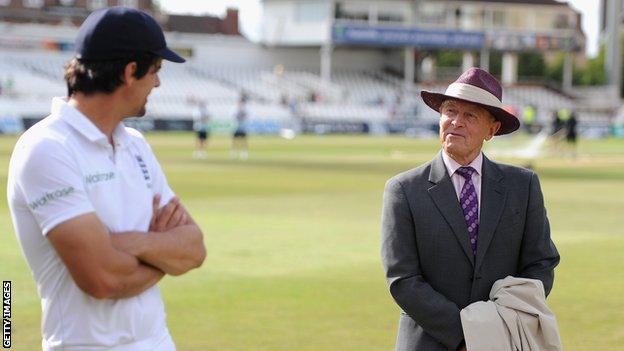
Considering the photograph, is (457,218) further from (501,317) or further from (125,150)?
(125,150)


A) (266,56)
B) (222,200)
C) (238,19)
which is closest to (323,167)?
(222,200)

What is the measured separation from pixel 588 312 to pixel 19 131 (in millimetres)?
49070

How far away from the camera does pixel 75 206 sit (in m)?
3.71

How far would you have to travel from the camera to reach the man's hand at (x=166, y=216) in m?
4.07

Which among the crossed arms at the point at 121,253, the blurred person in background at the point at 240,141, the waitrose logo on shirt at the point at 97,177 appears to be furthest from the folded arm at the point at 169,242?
the blurred person in background at the point at 240,141

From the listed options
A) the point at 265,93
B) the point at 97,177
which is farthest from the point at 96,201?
the point at 265,93

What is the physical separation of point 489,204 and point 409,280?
0.52m

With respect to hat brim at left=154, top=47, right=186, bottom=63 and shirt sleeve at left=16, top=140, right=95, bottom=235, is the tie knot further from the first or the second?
shirt sleeve at left=16, top=140, right=95, bottom=235

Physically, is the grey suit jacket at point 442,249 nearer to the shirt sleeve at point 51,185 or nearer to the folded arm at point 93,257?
the folded arm at point 93,257

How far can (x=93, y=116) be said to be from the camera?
3.88 m

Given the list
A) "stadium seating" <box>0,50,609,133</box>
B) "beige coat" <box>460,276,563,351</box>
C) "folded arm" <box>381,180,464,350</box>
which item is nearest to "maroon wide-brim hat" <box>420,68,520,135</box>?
"folded arm" <box>381,180,464,350</box>

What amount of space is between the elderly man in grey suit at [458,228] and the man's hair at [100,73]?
1659 mm

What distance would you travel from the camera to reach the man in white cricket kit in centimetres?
372

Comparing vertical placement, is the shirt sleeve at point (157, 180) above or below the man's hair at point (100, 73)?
below
